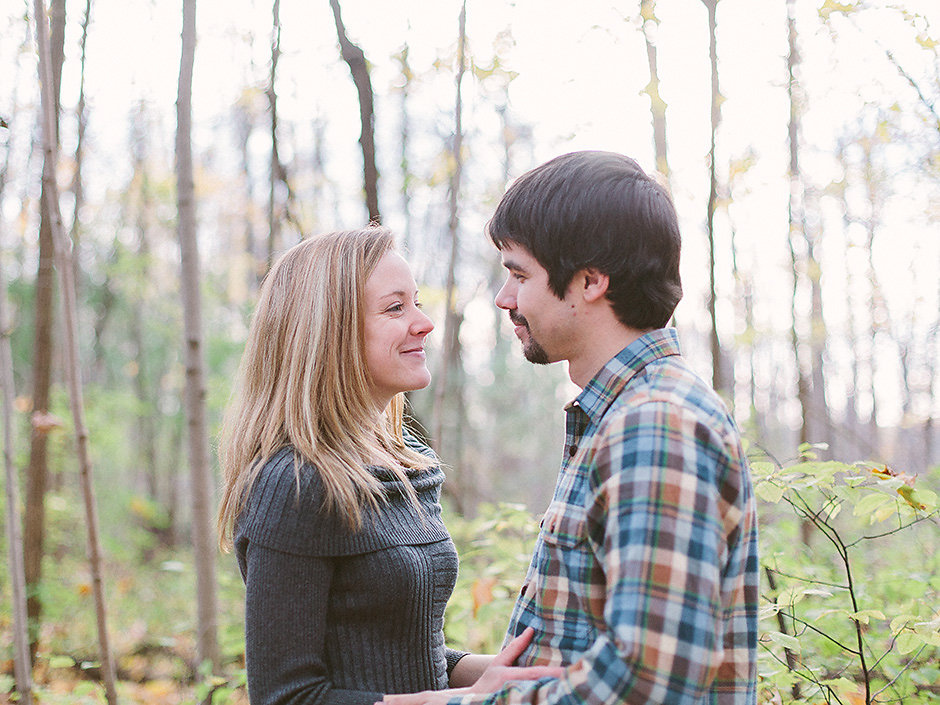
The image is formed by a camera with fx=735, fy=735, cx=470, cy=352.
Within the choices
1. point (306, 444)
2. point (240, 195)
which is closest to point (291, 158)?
point (240, 195)

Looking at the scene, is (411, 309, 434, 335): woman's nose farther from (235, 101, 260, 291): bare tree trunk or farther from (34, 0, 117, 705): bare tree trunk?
(235, 101, 260, 291): bare tree trunk

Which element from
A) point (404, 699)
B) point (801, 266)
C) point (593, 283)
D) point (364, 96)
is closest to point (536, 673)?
point (404, 699)

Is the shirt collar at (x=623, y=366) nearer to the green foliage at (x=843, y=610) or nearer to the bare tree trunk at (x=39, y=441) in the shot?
the green foliage at (x=843, y=610)

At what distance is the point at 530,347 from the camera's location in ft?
5.20

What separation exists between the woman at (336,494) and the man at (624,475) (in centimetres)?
18

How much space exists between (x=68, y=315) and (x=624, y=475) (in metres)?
2.31

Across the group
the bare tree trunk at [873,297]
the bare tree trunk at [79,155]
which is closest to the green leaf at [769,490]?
the bare tree trunk at [79,155]

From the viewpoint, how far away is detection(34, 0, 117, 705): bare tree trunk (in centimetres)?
259

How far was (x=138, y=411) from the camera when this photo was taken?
9938 millimetres

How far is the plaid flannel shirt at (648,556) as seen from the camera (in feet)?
3.64

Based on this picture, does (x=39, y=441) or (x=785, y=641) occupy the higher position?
(x=39, y=441)

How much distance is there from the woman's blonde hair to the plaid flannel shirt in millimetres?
495

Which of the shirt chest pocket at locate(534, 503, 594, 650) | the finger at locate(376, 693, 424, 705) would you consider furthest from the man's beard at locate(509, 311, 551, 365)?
the finger at locate(376, 693, 424, 705)

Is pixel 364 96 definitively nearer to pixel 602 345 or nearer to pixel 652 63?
pixel 652 63
